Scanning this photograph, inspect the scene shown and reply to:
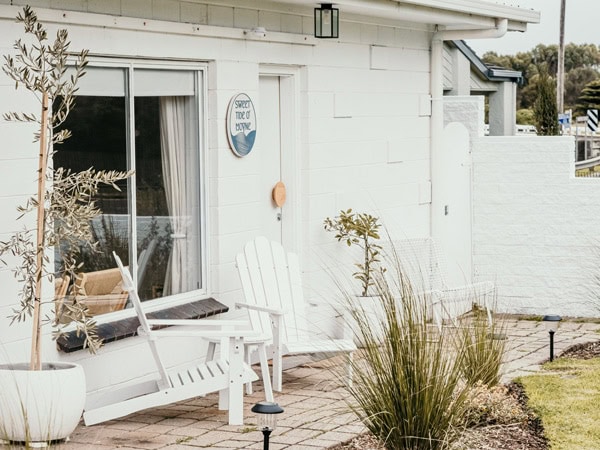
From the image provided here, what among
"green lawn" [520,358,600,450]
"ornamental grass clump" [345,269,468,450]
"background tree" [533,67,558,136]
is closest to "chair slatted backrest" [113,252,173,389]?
"ornamental grass clump" [345,269,468,450]

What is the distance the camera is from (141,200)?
842cm

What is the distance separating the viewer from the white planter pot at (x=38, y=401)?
21.4 feet

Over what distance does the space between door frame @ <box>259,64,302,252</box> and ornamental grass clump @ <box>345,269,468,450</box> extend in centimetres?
398

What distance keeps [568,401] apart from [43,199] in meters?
3.70

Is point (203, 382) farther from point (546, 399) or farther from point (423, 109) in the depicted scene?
point (423, 109)

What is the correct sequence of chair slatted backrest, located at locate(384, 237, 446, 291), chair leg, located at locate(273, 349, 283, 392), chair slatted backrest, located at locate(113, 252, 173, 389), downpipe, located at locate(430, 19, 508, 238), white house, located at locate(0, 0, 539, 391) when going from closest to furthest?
chair slatted backrest, located at locate(113, 252, 173, 389) → white house, located at locate(0, 0, 539, 391) → chair leg, located at locate(273, 349, 283, 392) → chair slatted backrest, located at locate(384, 237, 446, 291) → downpipe, located at locate(430, 19, 508, 238)

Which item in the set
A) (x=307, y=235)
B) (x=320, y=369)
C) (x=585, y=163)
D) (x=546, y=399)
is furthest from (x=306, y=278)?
(x=585, y=163)

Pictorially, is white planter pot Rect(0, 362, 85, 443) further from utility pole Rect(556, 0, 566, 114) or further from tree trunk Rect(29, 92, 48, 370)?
utility pole Rect(556, 0, 566, 114)

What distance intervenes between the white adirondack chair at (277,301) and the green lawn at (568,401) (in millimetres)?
1352

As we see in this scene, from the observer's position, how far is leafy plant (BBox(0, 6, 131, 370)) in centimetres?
667

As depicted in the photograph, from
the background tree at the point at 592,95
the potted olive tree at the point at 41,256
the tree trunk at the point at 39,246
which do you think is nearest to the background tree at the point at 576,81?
the background tree at the point at 592,95

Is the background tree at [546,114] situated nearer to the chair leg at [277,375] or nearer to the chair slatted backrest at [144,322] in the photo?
the chair leg at [277,375]

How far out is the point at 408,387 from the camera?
6.06 metres

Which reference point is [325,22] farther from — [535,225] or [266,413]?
[266,413]
